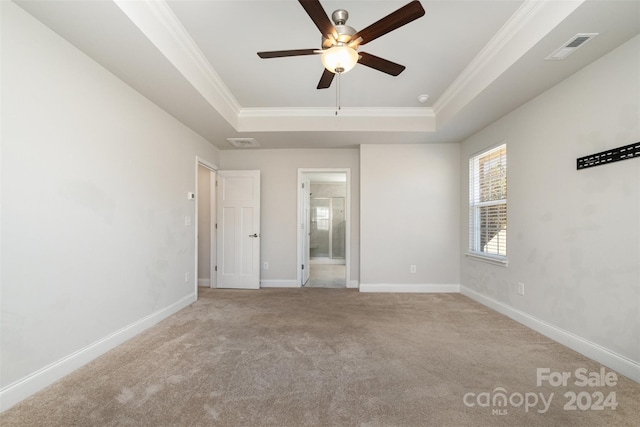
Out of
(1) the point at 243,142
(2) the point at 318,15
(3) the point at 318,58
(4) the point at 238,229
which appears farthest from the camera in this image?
(4) the point at 238,229

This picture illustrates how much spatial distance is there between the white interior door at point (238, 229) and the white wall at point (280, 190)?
21cm

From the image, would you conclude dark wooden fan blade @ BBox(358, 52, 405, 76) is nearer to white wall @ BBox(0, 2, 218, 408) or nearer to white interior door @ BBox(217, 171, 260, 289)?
white wall @ BBox(0, 2, 218, 408)

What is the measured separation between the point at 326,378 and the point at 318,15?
2339 mm

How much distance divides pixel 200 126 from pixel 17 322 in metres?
2.81

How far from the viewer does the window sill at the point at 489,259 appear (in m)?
3.55

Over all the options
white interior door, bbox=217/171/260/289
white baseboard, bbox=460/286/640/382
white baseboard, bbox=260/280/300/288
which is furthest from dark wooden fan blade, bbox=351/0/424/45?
white baseboard, bbox=260/280/300/288

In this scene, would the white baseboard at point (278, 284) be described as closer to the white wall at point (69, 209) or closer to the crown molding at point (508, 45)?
the white wall at point (69, 209)

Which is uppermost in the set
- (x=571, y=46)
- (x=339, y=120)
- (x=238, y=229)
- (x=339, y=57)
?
(x=339, y=120)

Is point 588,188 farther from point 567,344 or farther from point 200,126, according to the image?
point 200,126

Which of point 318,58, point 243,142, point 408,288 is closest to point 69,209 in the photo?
point 318,58

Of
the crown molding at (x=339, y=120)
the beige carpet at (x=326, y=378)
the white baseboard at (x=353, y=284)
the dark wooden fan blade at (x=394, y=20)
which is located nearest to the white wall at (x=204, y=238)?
the crown molding at (x=339, y=120)

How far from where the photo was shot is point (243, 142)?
4.61 m

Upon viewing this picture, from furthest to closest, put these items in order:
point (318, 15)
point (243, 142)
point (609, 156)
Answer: point (243, 142), point (609, 156), point (318, 15)

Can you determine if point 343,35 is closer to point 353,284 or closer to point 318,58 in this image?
point 318,58
